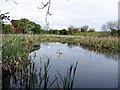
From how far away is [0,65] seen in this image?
4973 mm

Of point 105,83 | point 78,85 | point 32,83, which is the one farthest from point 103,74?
point 32,83

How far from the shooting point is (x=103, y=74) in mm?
6820

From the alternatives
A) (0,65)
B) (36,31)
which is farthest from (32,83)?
(36,31)

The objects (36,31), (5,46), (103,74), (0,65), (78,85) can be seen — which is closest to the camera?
(0,65)

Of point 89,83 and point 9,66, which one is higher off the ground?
point 9,66

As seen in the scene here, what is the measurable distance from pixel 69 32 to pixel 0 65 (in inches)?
1257

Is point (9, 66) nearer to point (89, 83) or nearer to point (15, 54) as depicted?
point (15, 54)

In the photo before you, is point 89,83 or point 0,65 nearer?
point 0,65

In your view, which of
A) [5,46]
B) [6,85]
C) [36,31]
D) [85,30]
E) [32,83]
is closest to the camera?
[32,83]

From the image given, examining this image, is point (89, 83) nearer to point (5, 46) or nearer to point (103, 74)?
point (103, 74)

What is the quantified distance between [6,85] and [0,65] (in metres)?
0.70

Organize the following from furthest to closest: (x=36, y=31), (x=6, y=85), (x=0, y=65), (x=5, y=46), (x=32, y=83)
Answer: (x=36, y=31) < (x=5, y=46) < (x=0, y=65) < (x=6, y=85) < (x=32, y=83)

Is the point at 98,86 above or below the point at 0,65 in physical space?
below

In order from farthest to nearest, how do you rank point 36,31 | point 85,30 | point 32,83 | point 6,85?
point 85,30 < point 36,31 < point 6,85 < point 32,83
